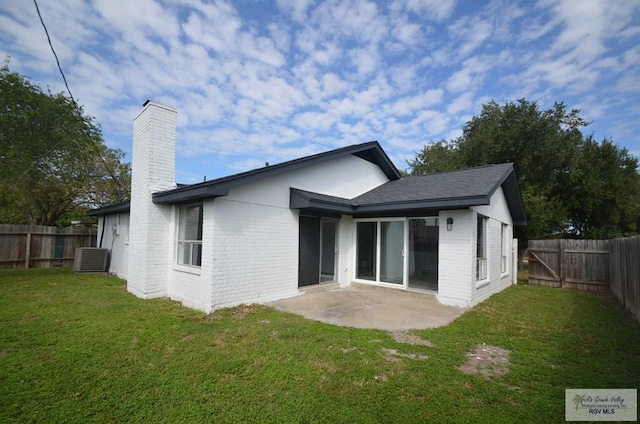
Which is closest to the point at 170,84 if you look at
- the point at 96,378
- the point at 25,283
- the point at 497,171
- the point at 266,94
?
the point at 266,94

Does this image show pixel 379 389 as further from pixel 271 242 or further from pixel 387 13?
pixel 387 13

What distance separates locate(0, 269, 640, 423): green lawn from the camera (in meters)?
2.98

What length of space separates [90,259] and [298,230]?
8862 millimetres

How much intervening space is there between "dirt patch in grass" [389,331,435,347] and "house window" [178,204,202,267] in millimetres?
4643

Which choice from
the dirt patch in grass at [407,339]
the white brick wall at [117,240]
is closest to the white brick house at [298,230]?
the white brick wall at [117,240]

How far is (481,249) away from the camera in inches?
353

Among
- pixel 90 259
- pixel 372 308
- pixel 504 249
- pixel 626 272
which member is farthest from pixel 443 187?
pixel 90 259

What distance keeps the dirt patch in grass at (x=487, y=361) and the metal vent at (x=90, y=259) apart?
13.0 metres

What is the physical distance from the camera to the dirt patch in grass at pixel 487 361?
398 centimetres

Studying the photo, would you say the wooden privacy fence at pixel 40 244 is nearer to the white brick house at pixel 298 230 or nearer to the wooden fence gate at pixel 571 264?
the white brick house at pixel 298 230

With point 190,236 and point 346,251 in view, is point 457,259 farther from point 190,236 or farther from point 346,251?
point 190,236

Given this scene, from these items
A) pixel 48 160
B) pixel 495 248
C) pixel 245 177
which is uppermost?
pixel 48 160

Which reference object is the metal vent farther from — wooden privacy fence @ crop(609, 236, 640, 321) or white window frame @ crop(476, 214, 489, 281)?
wooden privacy fence @ crop(609, 236, 640, 321)

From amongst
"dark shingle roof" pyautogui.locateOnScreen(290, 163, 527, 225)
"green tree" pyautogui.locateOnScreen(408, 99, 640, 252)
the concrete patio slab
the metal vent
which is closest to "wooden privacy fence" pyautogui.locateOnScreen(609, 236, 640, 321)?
"dark shingle roof" pyautogui.locateOnScreen(290, 163, 527, 225)
